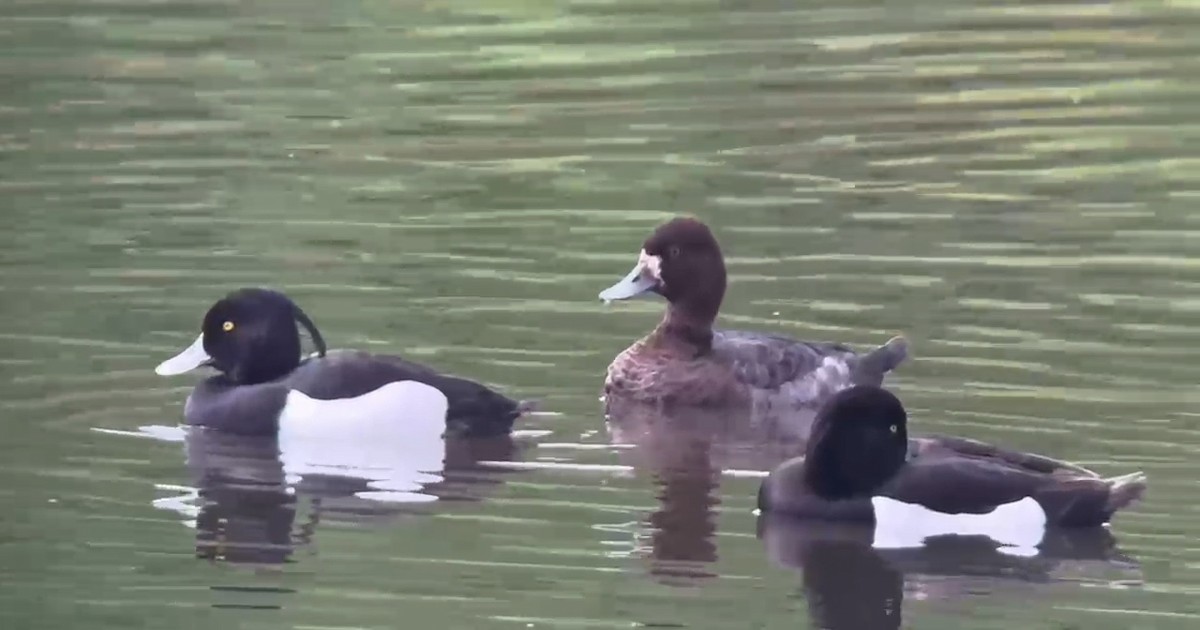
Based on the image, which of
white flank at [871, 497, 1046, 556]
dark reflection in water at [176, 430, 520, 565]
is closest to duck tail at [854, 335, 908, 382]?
dark reflection in water at [176, 430, 520, 565]

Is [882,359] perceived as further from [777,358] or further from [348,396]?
[348,396]

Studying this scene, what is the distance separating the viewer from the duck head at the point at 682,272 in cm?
1498

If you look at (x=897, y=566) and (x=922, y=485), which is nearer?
(x=897, y=566)

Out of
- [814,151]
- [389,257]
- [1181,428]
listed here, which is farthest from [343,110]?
[1181,428]

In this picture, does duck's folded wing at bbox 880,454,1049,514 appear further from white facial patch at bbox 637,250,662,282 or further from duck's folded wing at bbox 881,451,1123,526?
white facial patch at bbox 637,250,662,282

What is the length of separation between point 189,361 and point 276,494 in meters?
1.74

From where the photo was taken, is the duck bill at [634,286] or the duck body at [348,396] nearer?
the duck body at [348,396]

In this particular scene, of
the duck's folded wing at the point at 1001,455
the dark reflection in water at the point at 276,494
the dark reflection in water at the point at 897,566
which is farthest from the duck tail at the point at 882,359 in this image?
the dark reflection in water at the point at 897,566

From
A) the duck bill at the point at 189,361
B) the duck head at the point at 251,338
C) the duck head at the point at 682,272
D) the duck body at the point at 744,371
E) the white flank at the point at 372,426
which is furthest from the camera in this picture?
the duck head at the point at 682,272

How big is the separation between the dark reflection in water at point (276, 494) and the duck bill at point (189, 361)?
446 mm

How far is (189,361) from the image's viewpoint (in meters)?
14.0

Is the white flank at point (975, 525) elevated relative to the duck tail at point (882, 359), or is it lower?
lower

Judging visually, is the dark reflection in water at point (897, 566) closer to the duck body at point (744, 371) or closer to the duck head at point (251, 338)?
the duck body at point (744, 371)

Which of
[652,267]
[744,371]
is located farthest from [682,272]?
[744,371]
